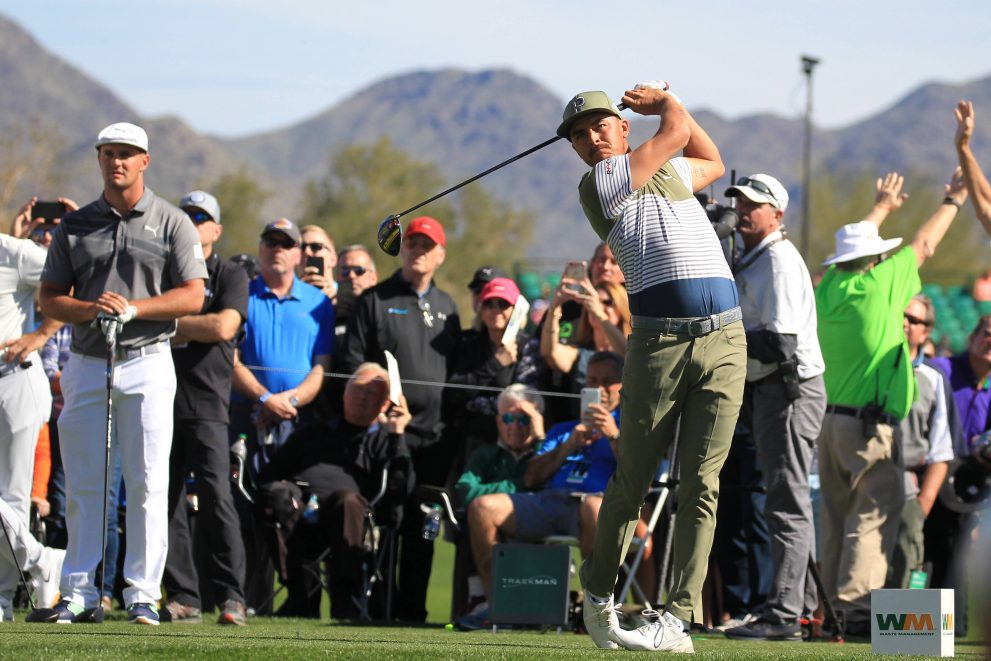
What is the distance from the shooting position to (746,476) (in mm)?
9586

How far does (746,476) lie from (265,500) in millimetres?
2900

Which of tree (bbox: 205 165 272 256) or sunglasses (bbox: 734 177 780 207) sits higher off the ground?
tree (bbox: 205 165 272 256)

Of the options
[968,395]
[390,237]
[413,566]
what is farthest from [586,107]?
[968,395]

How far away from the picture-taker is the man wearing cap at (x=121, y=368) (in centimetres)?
788

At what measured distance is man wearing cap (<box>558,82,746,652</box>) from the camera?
647cm

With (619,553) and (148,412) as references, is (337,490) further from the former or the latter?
(619,553)

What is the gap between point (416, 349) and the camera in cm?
1027

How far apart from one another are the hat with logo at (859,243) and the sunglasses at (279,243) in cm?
348

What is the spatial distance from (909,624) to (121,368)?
394 cm

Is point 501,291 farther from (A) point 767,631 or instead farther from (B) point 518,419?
(A) point 767,631

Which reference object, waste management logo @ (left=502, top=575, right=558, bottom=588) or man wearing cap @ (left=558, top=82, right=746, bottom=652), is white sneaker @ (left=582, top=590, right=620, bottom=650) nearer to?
man wearing cap @ (left=558, top=82, right=746, bottom=652)

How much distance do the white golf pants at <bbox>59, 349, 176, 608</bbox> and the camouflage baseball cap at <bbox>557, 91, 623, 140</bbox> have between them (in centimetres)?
261

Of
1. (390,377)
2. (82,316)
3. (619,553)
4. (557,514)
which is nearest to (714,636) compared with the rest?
(557,514)

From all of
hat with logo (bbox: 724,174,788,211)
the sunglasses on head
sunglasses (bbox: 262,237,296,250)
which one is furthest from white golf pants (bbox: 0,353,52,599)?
hat with logo (bbox: 724,174,788,211)
